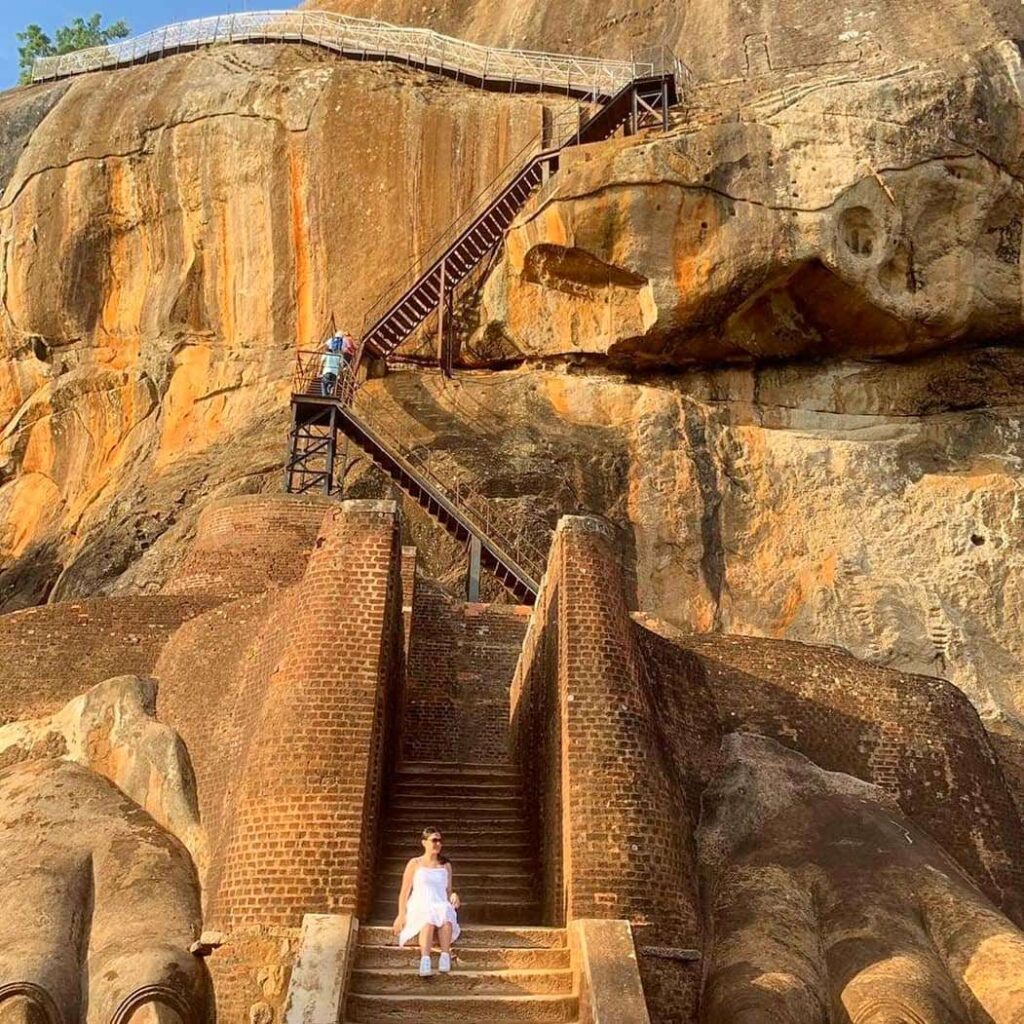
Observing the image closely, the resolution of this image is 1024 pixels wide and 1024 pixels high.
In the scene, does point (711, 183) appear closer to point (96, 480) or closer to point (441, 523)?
point (441, 523)

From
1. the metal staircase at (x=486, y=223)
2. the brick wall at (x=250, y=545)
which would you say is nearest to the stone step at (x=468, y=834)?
the brick wall at (x=250, y=545)

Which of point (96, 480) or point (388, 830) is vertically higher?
point (96, 480)

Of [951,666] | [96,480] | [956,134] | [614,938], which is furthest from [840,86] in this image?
[614,938]

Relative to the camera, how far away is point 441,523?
2200cm

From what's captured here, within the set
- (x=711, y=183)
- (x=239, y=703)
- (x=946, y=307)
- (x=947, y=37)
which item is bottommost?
(x=239, y=703)

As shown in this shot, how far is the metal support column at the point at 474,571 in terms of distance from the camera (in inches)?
805

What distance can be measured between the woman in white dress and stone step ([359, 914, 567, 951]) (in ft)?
0.42

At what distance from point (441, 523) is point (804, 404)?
881cm

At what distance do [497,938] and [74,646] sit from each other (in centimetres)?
690

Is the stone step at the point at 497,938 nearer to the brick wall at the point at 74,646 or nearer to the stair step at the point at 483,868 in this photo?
the stair step at the point at 483,868

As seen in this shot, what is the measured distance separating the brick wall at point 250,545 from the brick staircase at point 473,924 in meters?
5.90

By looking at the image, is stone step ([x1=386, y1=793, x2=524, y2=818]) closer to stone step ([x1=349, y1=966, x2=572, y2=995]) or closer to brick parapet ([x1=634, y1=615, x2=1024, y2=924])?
A: brick parapet ([x1=634, y1=615, x2=1024, y2=924])

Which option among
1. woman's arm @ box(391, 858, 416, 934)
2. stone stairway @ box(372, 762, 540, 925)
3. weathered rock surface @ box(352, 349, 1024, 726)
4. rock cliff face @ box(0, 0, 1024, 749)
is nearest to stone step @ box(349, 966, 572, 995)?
woman's arm @ box(391, 858, 416, 934)

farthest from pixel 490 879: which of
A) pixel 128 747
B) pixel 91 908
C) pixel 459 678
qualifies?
pixel 459 678
